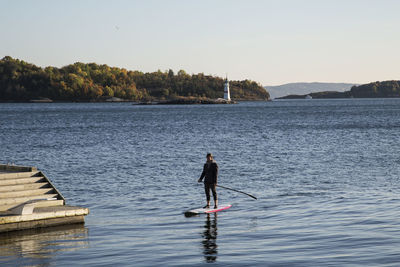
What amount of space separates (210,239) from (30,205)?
5888 millimetres

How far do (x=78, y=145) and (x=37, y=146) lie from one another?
4.25 metres

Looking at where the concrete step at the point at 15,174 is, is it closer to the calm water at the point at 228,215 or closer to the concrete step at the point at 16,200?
the concrete step at the point at 16,200

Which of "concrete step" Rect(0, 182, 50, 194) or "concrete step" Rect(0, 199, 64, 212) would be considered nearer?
"concrete step" Rect(0, 199, 64, 212)

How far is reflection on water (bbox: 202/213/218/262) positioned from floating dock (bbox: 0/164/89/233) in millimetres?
4282

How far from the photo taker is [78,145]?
60031 millimetres

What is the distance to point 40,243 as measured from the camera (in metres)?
16.8

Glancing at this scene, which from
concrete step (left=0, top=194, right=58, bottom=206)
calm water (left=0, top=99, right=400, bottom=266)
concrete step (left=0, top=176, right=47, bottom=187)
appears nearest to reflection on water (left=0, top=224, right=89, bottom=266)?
calm water (left=0, top=99, right=400, bottom=266)

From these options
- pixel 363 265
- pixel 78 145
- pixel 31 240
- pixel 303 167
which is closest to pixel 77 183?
pixel 31 240

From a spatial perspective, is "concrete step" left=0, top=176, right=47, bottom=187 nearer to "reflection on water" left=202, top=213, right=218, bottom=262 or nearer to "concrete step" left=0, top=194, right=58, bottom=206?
"concrete step" left=0, top=194, right=58, bottom=206

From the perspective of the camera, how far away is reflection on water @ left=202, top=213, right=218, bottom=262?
612 inches

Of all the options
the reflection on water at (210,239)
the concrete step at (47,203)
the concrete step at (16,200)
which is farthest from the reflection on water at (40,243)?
the reflection on water at (210,239)

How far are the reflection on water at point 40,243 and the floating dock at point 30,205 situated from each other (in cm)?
25

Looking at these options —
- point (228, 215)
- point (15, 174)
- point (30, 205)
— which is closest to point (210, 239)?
point (228, 215)

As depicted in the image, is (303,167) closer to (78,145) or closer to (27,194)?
(27,194)
